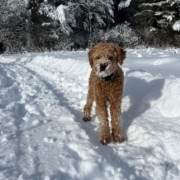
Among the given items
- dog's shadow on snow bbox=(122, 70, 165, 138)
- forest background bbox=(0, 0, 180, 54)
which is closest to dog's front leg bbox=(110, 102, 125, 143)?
dog's shadow on snow bbox=(122, 70, 165, 138)

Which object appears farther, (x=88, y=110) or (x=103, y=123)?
(x=88, y=110)

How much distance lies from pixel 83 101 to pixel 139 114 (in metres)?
1.35

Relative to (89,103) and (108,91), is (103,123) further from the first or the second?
(89,103)

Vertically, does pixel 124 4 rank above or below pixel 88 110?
above

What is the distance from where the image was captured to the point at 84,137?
10.4 ft

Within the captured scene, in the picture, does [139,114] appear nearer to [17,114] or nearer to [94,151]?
[94,151]

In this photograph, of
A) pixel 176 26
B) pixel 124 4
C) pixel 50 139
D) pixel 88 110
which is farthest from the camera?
pixel 124 4

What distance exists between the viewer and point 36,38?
2336 cm

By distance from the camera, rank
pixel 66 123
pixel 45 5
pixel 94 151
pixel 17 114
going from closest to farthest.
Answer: pixel 94 151 < pixel 66 123 < pixel 17 114 < pixel 45 5

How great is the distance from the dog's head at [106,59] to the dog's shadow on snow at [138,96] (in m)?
1.02

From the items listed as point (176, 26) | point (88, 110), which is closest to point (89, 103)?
point (88, 110)

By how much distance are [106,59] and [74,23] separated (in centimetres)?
1929

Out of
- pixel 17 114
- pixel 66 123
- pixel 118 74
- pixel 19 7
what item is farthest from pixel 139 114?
pixel 19 7

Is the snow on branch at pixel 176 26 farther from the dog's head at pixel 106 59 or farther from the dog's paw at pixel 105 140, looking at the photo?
the dog's paw at pixel 105 140
